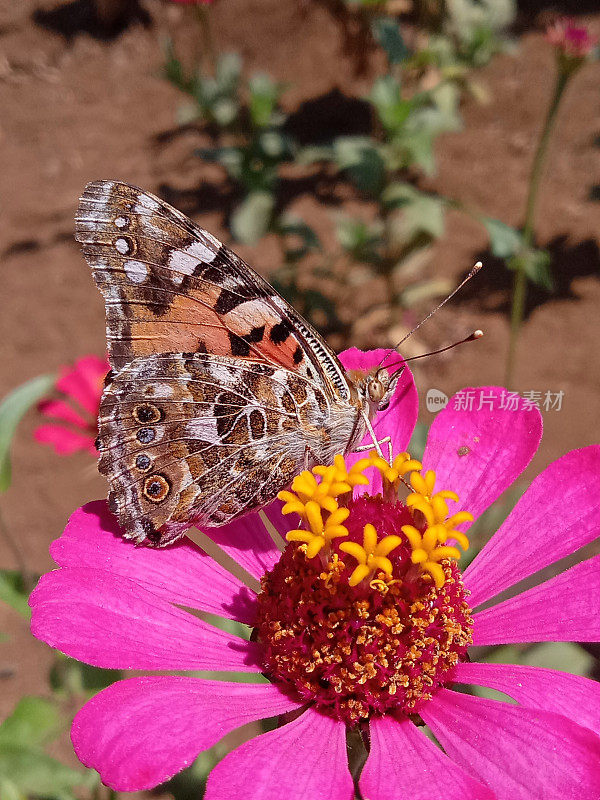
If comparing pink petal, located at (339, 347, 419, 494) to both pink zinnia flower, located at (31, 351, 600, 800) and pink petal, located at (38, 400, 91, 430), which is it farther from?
pink petal, located at (38, 400, 91, 430)

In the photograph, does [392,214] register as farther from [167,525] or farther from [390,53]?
[167,525]

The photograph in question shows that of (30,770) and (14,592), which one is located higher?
(14,592)

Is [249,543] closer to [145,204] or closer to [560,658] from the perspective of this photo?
[145,204]

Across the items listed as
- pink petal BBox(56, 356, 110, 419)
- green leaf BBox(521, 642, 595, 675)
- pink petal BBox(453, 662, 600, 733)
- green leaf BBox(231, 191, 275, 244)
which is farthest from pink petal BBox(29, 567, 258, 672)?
green leaf BBox(231, 191, 275, 244)

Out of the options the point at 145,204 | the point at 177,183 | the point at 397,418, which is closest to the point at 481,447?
the point at 397,418

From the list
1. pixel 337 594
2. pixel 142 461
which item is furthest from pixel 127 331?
pixel 337 594

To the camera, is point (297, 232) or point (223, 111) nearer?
point (223, 111)

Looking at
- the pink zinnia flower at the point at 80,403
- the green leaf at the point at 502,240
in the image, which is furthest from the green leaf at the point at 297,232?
the pink zinnia flower at the point at 80,403
